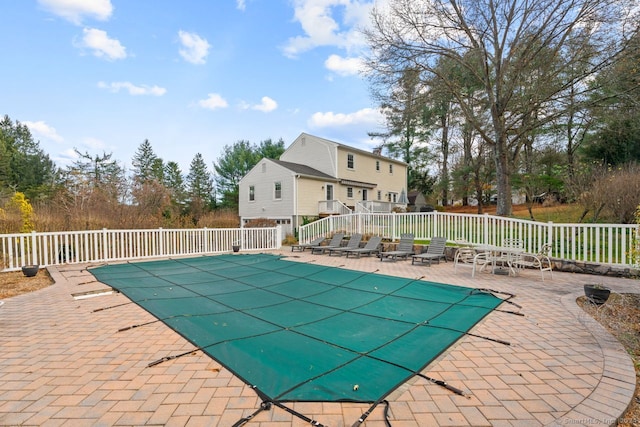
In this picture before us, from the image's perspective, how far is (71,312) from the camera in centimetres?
450

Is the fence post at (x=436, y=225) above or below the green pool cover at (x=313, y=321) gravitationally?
above

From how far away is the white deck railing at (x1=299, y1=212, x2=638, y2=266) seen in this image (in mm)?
6969

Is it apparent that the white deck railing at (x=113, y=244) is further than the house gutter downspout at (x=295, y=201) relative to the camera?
No

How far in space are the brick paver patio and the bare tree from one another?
10.8m

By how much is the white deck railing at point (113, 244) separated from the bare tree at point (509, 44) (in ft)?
32.2

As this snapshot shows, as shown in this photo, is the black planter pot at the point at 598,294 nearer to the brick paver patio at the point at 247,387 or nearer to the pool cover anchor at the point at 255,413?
the brick paver patio at the point at 247,387

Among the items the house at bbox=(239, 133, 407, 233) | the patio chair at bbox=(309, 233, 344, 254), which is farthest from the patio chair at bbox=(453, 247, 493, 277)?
the house at bbox=(239, 133, 407, 233)

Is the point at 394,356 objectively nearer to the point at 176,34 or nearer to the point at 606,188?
the point at 606,188

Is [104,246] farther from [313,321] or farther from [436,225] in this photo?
[436,225]

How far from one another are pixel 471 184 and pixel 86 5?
26430 mm

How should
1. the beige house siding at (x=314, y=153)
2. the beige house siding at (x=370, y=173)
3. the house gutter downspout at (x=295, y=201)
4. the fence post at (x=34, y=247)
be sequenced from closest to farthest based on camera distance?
the fence post at (x=34, y=247)
the house gutter downspout at (x=295, y=201)
the beige house siding at (x=314, y=153)
the beige house siding at (x=370, y=173)

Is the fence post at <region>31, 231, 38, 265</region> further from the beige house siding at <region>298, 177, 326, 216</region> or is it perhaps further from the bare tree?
the bare tree

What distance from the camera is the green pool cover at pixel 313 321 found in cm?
Result: 254

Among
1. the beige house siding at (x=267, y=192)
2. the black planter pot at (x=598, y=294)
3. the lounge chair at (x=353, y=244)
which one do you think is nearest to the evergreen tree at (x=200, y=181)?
the beige house siding at (x=267, y=192)
